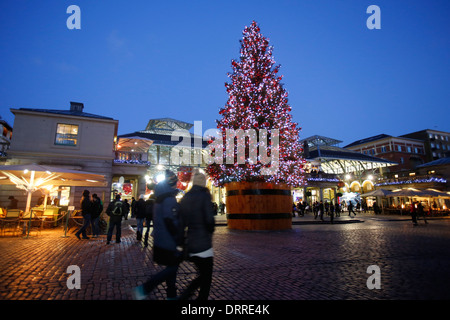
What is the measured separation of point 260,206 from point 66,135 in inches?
617

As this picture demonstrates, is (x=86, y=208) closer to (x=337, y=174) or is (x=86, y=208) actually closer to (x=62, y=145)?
(x=62, y=145)

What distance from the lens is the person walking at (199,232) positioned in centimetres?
289

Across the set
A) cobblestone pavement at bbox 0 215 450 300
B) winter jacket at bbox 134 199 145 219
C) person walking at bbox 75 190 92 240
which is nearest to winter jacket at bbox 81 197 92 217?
person walking at bbox 75 190 92 240

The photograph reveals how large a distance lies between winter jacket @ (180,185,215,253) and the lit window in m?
18.7

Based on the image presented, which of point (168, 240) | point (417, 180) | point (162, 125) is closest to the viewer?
point (168, 240)

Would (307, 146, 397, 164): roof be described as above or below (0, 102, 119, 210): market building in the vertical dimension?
above

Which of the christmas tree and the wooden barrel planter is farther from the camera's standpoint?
the christmas tree

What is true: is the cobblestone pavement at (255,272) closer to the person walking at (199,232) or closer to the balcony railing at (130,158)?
the person walking at (199,232)

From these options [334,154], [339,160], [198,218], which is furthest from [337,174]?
[198,218]

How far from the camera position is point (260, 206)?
11883 mm

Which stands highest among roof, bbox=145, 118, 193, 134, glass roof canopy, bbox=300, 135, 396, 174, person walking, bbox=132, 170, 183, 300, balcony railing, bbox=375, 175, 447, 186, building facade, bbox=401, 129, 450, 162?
building facade, bbox=401, 129, 450, 162

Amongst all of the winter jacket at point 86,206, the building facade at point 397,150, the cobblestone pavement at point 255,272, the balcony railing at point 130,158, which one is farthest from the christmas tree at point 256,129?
the building facade at point 397,150

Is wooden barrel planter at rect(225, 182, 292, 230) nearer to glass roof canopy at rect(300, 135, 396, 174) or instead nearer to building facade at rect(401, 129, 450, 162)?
glass roof canopy at rect(300, 135, 396, 174)

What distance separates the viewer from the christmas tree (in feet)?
41.7
